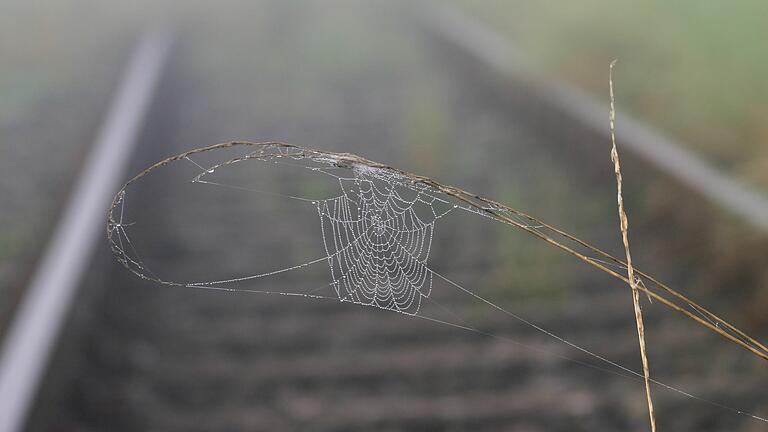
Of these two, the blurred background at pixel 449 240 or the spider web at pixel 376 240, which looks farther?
the blurred background at pixel 449 240

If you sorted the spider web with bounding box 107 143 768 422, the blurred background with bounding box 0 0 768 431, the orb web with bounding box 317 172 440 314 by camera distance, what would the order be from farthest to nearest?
the blurred background with bounding box 0 0 768 431 → the orb web with bounding box 317 172 440 314 → the spider web with bounding box 107 143 768 422

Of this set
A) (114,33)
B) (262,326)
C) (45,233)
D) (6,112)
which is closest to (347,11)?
(114,33)

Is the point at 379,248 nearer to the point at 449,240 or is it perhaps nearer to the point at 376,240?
the point at 376,240

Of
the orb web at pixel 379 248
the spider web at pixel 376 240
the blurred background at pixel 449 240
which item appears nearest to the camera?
the spider web at pixel 376 240

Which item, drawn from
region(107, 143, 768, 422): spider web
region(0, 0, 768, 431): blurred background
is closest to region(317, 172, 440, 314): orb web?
region(107, 143, 768, 422): spider web

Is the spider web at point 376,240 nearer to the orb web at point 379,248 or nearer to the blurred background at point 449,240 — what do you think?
the orb web at point 379,248

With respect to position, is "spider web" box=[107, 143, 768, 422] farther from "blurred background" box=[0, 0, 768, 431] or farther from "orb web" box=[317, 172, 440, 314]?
"blurred background" box=[0, 0, 768, 431]

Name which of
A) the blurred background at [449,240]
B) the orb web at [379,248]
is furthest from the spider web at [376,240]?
the blurred background at [449,240]

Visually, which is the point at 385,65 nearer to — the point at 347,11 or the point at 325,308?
the point at 347,11
